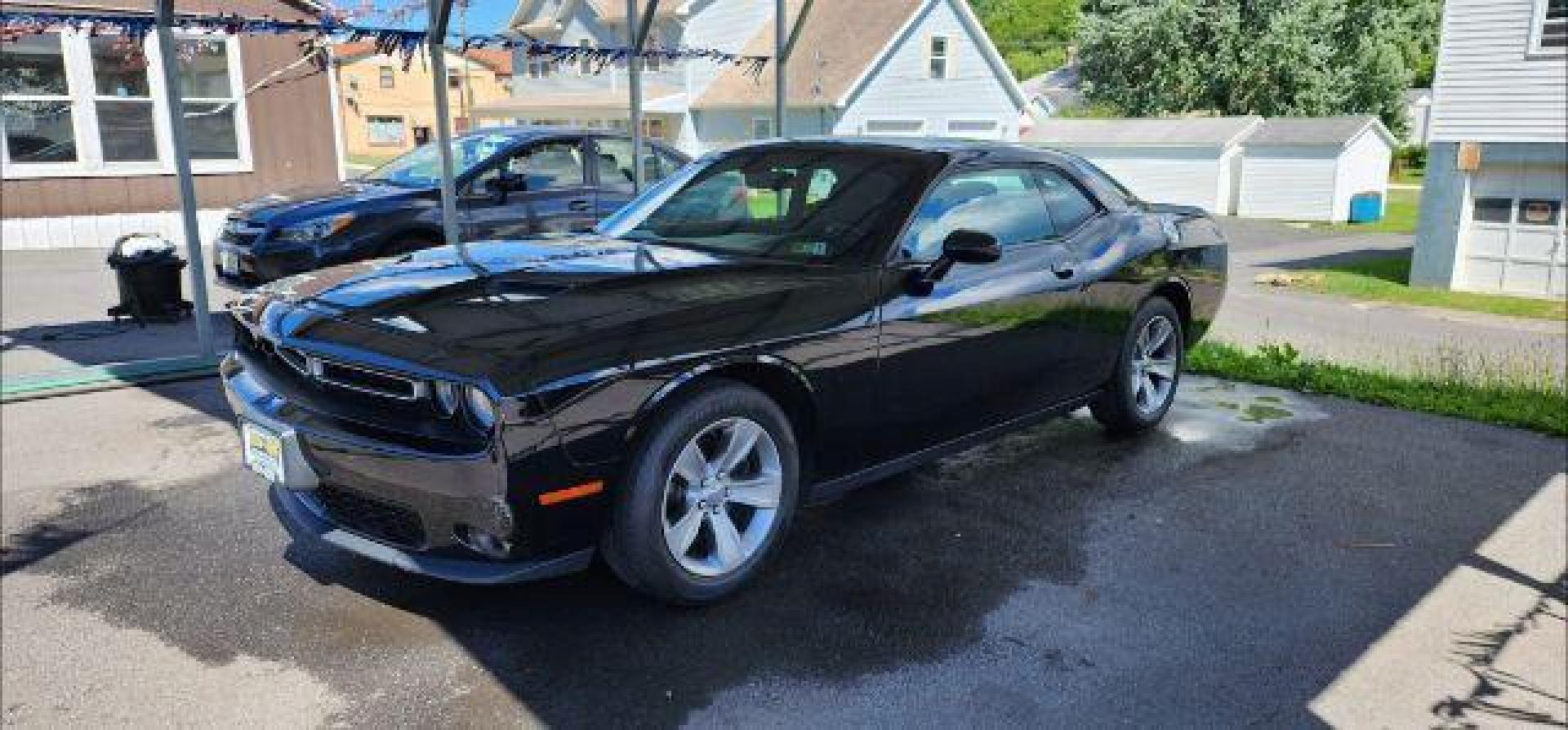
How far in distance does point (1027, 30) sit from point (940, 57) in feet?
139

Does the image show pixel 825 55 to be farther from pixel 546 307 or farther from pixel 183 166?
pixel 546 307

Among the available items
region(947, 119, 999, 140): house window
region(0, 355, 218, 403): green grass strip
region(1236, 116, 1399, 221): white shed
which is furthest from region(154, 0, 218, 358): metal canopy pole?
region(1236, 116, 1399, 221): white shed

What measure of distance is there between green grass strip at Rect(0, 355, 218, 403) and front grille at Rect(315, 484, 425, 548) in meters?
4.13

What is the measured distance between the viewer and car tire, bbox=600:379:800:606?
131 inches

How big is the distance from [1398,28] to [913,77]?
20.3m

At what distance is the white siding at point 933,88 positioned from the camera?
31.2m

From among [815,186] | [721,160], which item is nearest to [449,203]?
[721,160]

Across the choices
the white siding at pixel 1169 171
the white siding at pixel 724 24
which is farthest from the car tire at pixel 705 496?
the white siding at pixel 1169 171

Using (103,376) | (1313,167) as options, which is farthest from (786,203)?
(1313,167)

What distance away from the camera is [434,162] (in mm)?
9461

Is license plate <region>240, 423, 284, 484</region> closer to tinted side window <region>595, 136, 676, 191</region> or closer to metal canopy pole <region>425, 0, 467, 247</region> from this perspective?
metal canopy pole <region>425, 0, 467, 247</region>

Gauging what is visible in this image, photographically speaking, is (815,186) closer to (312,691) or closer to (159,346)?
(312,691)

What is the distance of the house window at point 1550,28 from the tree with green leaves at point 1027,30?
178 ft

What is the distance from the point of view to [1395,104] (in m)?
40.7
